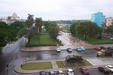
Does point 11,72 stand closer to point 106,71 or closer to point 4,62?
point 4,62

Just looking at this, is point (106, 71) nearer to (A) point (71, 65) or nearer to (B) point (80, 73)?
(B) point (80, 73)

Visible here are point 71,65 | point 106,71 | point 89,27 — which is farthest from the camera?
point 89,27

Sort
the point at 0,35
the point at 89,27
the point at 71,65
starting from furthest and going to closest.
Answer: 1. the point at 89,27
2. the point at 0,35
3. the point at 71,65

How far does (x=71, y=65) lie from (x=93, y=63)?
546 centimetres

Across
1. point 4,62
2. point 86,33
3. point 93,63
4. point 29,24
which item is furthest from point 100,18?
point 4,62

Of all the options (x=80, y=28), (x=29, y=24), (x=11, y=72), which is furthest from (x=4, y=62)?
(x=80, y=28)

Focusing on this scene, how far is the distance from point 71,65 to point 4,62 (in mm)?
15475

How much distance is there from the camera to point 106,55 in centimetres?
3053

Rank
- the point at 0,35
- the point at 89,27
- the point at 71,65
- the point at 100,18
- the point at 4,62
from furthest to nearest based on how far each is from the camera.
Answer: the point at 100,18 → the point at 89,27 → the point at 0,35 → the point at 4,62 → the point at 71,65

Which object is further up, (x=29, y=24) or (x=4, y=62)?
(x=29, y=24)

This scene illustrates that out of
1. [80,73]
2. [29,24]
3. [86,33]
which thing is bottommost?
[80,73]

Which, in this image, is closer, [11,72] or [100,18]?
[11,72]

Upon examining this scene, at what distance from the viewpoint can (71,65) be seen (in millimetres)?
23938

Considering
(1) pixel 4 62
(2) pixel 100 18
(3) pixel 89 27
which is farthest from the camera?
(2) pixel 100 18
